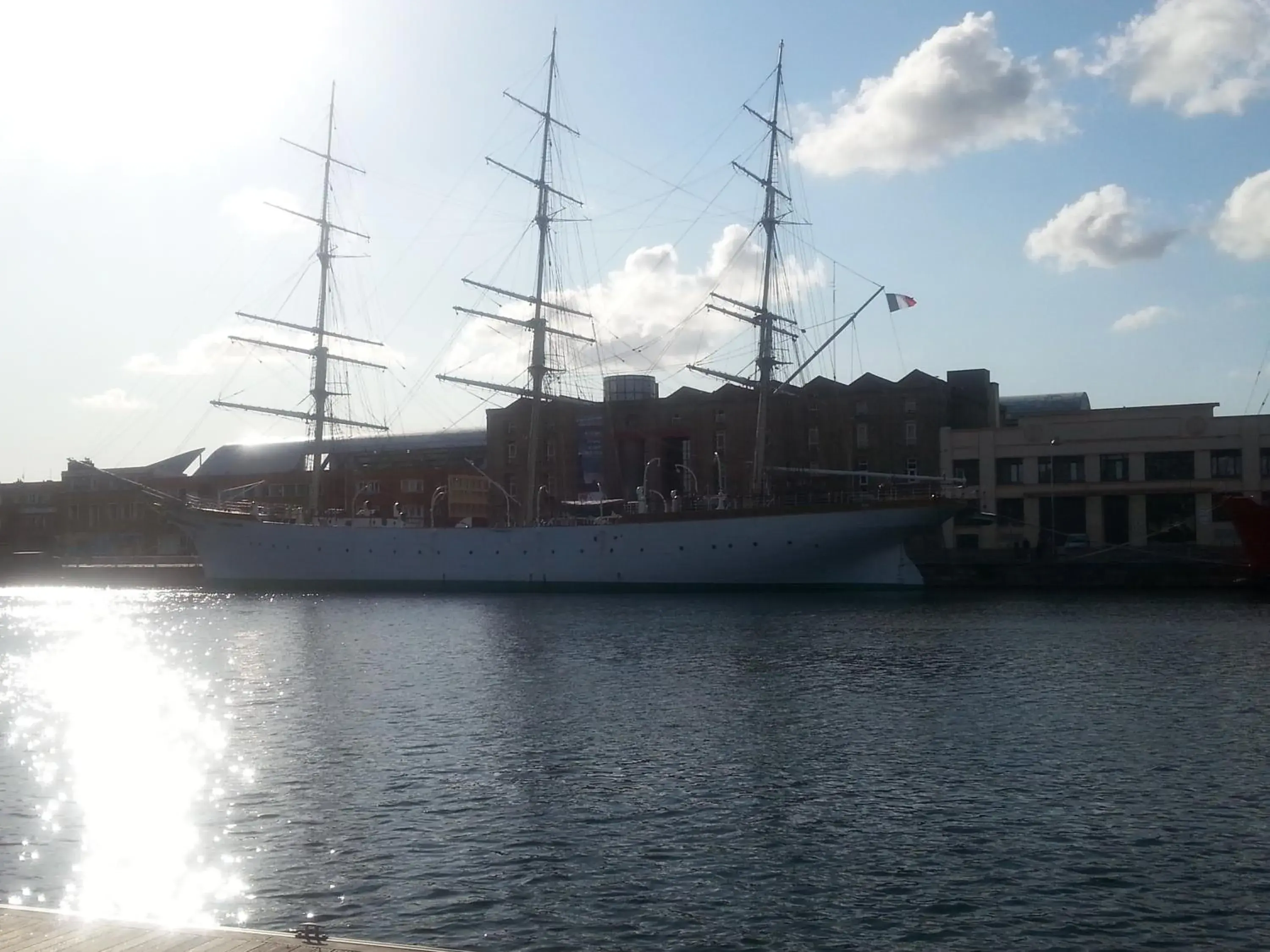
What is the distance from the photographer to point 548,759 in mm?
16844

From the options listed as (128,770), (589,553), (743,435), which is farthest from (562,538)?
(128,770)

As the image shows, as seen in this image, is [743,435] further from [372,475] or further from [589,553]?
[372,475]

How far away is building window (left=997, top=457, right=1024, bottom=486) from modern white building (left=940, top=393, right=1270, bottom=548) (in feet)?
0.15

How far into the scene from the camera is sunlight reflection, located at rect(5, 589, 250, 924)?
449 inches

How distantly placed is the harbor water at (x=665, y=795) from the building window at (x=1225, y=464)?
116 ft

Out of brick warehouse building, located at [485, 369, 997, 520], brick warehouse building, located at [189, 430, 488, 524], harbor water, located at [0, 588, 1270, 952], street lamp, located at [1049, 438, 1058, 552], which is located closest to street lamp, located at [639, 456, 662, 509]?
brick warehouse building, located at [485, 369, 997, 520]

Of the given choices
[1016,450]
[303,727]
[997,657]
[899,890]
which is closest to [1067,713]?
[997,657]

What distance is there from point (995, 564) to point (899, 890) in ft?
155

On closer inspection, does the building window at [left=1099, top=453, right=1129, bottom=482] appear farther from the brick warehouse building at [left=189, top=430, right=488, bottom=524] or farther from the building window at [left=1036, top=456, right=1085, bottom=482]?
the brick warehouse building at [left=189, top=430, right=488, bottom=524]

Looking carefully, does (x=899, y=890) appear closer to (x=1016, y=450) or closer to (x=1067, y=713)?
(x=1067, y=713)

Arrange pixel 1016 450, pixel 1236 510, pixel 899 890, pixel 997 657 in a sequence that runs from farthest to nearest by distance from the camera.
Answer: pixel 1016 450, pixel 1236 510, pixel 997 657, pixel 899 890

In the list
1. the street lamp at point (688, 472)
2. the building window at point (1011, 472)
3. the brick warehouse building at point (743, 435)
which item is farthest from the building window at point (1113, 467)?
the street lamp at point (688, 472)

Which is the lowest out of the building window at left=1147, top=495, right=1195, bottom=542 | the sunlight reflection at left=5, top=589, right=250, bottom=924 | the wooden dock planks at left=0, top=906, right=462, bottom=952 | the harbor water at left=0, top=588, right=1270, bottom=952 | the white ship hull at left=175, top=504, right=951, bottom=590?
the sunlight reflection at left=5, top=589, right=250, bottom=924

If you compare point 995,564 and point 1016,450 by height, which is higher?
point 1016,450
